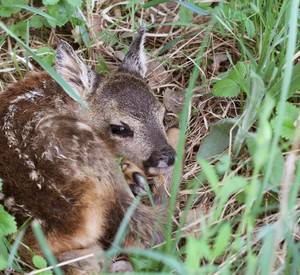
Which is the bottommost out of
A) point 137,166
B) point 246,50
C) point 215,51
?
point 137,166

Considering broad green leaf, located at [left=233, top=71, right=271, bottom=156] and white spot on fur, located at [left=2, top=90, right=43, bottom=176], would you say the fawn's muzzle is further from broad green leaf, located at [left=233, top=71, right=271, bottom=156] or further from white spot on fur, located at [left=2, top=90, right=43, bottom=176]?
white spot on fur, located at [left=2, top=90, right=43, bottom=176]

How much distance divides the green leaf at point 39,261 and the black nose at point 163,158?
142cm

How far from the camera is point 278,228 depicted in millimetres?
2641

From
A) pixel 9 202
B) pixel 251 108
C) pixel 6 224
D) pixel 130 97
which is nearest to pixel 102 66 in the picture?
pixel 130 97

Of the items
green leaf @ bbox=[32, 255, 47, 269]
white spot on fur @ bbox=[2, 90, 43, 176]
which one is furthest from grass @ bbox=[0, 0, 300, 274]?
white spot on fur @ bbox=[2, 90, 43, 176]

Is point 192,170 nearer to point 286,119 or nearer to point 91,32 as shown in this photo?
point 286,119

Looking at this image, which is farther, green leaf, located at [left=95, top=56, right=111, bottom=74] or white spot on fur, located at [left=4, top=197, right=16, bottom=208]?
green leaf, located at [left=95, top=56, right=111, bottom=74]

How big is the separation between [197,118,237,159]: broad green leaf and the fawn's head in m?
0.27

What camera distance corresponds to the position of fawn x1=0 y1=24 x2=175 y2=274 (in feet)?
12.0

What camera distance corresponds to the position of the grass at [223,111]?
9.71 feet

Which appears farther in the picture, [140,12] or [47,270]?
[140,12]

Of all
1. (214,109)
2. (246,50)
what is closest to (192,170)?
(214,109)

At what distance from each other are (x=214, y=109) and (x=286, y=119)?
149 centimetres

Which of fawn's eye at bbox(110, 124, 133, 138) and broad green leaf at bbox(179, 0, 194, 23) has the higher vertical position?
broad green leaf at bbox(179, 0, 194, 23)
